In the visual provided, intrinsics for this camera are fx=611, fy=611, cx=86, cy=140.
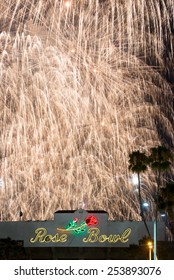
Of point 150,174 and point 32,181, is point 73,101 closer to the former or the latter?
point 32,181

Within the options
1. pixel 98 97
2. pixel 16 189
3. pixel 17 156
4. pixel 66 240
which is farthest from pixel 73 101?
pixel 66 240

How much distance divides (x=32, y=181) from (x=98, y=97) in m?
10.3

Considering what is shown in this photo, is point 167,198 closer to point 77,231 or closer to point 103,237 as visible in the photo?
point 103,237

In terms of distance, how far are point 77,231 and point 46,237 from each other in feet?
10.2

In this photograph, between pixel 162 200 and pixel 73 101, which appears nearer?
pixel 73 101

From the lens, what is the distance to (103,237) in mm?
59156

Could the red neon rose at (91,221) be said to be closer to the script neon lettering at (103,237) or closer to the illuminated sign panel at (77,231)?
the illuminated sign panel at (77,231)

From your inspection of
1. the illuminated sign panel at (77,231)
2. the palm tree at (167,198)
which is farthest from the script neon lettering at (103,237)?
the palm tree at (167,198)

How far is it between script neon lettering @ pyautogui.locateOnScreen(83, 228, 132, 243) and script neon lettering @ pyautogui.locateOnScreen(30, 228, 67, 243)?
2265 mm

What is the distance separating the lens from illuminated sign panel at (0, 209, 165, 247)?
59.2 metres

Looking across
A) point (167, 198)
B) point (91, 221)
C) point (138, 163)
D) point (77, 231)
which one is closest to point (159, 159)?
point (138, 163)

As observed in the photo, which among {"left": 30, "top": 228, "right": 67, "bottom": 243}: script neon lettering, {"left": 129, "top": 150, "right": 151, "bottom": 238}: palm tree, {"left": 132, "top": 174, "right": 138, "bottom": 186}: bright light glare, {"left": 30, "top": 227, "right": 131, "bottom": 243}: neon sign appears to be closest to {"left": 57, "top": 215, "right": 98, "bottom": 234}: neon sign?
{"left": 30, "top": 227, "right": 131, "bottom": 243}: neon sign

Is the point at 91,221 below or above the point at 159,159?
below

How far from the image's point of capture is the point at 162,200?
56.4 metres
